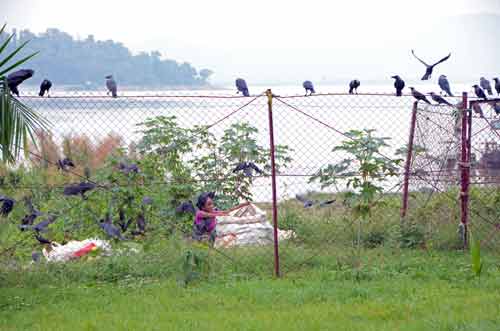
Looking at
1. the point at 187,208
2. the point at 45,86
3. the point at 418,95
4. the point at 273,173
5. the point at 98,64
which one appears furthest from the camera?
the point at 98,64

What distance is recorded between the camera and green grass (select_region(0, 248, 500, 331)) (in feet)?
16.8

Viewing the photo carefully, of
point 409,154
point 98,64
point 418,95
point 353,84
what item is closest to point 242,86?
point 353,84

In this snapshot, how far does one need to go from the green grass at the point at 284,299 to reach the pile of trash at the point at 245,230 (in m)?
1.05

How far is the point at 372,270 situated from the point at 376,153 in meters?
1.23

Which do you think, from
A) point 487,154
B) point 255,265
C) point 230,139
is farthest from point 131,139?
point 487,154

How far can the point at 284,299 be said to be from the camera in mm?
5785

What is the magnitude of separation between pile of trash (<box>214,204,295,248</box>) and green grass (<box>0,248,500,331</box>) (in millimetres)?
1047

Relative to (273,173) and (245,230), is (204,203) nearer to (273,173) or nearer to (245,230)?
(273,173)

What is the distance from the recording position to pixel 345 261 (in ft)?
23.0

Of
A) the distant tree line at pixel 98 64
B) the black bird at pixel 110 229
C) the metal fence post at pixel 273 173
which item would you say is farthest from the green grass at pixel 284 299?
the distant tree line at pixel 98 64

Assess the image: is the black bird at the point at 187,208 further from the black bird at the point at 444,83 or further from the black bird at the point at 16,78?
the black bird at the point at 444,83

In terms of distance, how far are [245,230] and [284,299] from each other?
245cm

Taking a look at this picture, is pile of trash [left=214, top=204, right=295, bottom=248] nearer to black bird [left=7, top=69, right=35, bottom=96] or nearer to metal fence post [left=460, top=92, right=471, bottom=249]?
metal fence post [left=460, top=92, right=471, bottom=249]

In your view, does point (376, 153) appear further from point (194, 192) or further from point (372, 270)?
point (194, 192)
